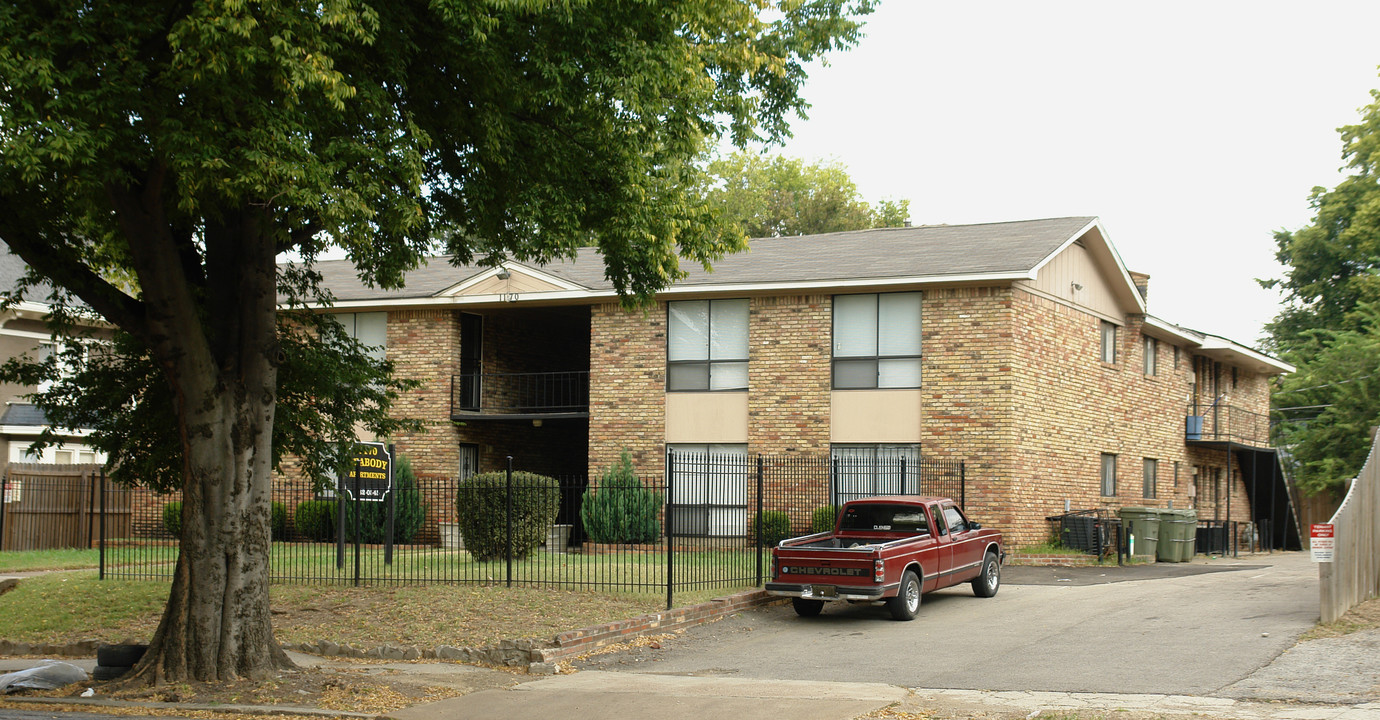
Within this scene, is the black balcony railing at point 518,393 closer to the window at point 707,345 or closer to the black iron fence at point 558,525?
the black iron fence at point 558,525

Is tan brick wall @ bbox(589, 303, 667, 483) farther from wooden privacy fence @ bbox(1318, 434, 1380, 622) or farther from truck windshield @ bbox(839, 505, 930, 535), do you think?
wooden privacy fence @ bbox(1318, 434, 1380, 622)

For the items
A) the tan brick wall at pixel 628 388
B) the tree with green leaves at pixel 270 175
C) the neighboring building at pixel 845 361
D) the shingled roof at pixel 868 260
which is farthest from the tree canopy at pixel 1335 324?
the tree with green leaves at pixel 270 175

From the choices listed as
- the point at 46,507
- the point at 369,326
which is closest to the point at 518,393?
the point at 369,326

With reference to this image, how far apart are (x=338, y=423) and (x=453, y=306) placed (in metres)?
14.0

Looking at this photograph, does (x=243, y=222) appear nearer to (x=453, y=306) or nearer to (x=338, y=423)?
(x=338, y=423)

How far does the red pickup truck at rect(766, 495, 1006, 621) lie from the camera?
15.1 metres

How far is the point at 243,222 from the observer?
1190 cm

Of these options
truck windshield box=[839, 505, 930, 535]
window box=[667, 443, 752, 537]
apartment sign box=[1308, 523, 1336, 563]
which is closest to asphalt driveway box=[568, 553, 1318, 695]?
apartment sign box=[1308, 523, 1336, 563]

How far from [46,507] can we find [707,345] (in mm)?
15180

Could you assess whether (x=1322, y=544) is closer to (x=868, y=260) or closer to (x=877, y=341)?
(x=877, y=341)

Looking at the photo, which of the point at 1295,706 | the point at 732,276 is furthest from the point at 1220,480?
the point at 1295,706

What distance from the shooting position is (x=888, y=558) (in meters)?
15.1

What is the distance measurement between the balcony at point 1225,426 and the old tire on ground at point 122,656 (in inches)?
1057

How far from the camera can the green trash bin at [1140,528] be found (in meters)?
23.8
